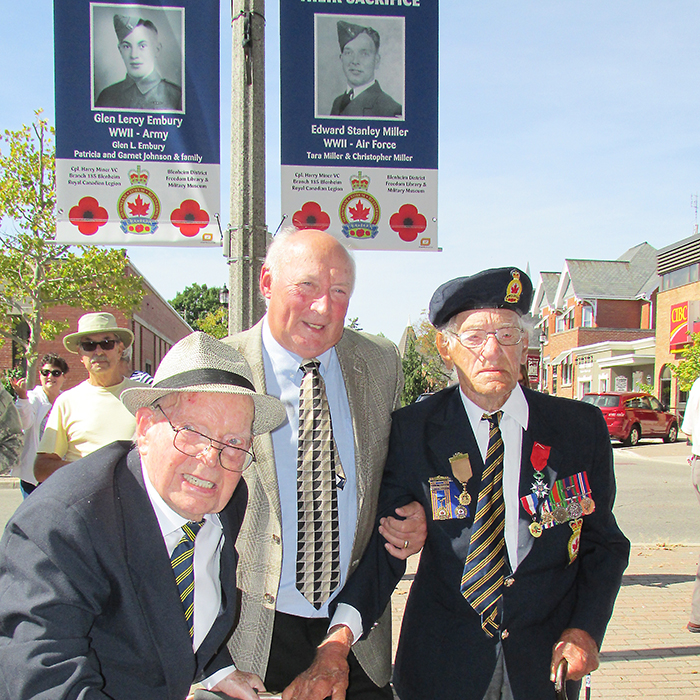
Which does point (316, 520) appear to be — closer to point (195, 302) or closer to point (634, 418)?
point (634, 418)

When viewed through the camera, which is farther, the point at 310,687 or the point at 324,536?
the point at 324,536

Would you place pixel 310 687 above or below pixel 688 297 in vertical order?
below

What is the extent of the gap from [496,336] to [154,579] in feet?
4.25

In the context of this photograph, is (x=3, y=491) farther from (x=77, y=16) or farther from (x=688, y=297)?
(x=688, y=297)

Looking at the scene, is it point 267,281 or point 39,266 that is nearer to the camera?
point 267,281

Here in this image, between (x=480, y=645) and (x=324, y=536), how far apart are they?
626 millimetres

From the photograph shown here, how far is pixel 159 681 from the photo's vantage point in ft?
5.61

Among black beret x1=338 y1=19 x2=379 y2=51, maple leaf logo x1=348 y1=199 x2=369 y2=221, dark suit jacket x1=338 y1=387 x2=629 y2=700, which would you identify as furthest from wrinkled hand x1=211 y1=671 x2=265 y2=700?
black beret x1=338 y1=19 x2=379 y2=51

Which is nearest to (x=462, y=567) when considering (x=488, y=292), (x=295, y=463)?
(x=295, y=463)

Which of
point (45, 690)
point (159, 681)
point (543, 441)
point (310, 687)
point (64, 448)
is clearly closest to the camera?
point (45, 690)

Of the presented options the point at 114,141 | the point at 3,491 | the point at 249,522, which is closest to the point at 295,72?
the point at 114,141

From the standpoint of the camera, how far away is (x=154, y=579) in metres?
1.67

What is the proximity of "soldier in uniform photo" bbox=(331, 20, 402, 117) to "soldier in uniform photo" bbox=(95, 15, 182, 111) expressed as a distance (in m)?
0.99

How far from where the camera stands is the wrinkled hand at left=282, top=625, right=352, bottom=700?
197cm
